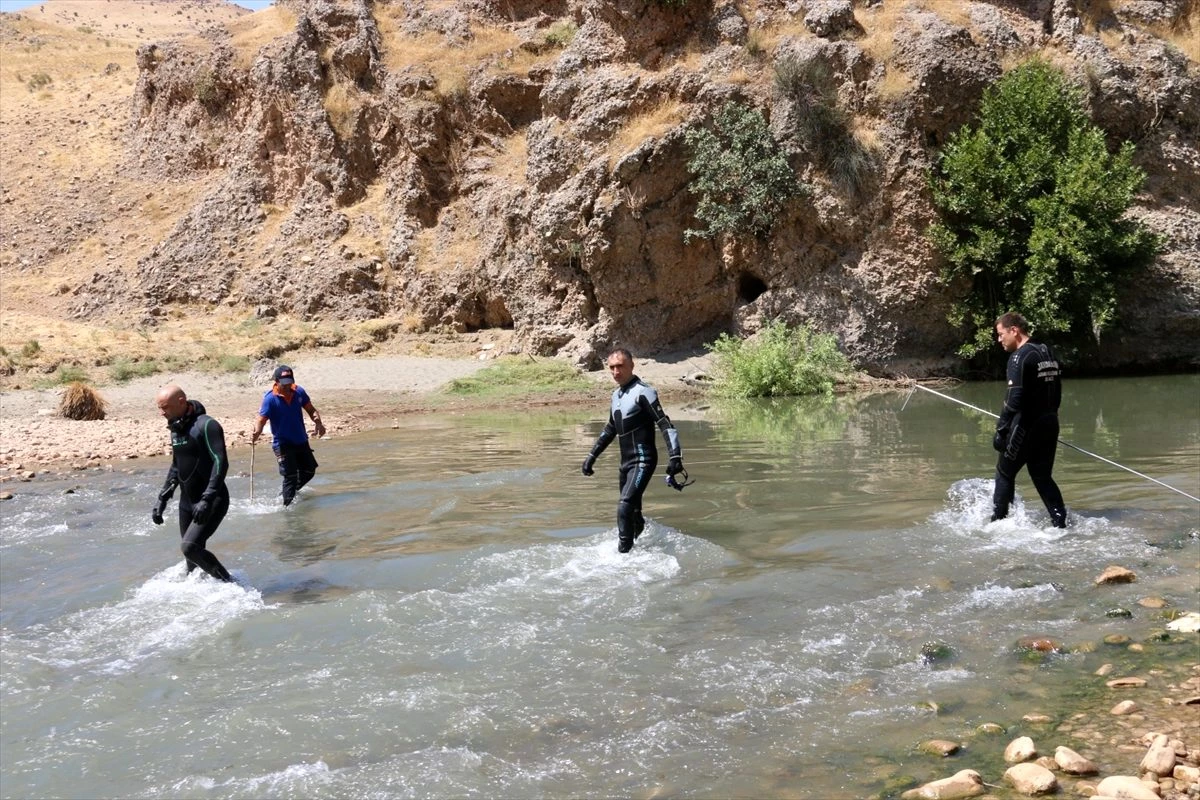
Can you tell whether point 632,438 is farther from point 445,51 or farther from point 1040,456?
point 445,51

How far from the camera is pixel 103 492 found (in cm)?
1287

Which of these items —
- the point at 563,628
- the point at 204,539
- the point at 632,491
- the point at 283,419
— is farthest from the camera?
the point at 283,419

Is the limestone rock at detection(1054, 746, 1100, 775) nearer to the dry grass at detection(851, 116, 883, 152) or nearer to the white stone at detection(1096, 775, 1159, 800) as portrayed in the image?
the white stone at detection(1096, 775, 1159, 800)

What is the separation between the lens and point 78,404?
19.2 m

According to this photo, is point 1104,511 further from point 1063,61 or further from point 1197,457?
point 1063,61

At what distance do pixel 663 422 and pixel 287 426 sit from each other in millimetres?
5601

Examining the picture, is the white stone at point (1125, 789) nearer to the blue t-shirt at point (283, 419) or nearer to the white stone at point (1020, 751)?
the white stone at point (1020, 751)

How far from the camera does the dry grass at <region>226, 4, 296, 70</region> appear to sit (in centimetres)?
3566

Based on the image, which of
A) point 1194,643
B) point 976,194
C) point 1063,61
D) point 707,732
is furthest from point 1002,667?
point 1063,61

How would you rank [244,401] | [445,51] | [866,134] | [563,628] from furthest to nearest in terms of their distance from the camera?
1. [445,51]
2. [866,134]
3. [244,401]
4. [563,628]

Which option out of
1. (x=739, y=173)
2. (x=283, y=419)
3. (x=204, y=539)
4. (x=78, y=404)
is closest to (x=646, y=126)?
(x=739, y=173)

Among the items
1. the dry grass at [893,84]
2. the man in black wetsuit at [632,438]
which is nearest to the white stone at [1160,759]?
the man in black wetsuit at [632,438]

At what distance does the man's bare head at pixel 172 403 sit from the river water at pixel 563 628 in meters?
1.42

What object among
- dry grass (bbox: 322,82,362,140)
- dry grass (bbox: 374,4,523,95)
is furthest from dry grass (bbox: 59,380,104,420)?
dry grass (bbox: 374,4,523,95)
